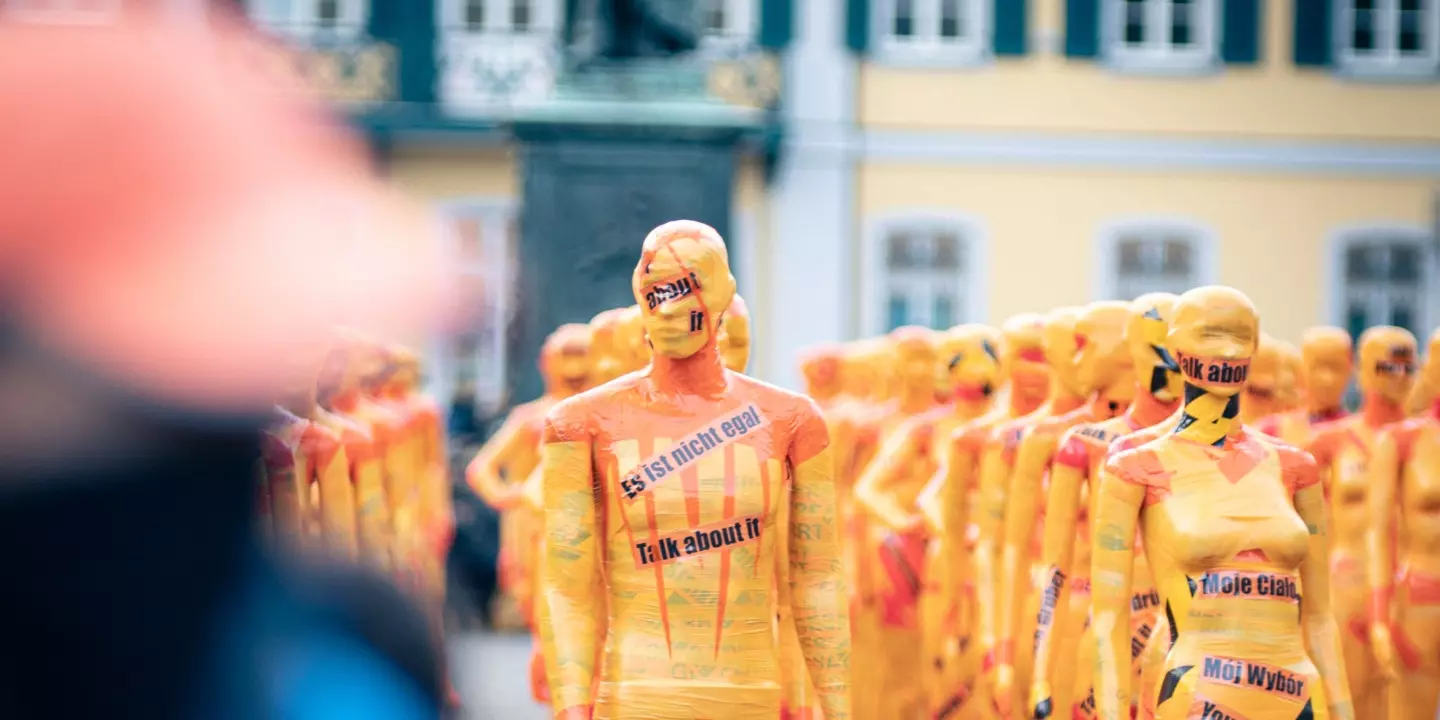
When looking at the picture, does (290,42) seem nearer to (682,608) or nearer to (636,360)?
(682,608)

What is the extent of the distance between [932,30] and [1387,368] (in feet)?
55.8

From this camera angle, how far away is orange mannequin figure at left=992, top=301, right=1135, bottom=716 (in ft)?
23.0

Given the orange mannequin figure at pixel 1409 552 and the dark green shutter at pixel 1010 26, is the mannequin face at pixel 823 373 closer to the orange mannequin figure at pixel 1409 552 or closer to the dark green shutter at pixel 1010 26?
the orange mannequin figure at pixel 1409 552

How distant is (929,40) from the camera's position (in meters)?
25.3

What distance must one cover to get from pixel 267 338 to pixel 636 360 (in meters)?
5.98

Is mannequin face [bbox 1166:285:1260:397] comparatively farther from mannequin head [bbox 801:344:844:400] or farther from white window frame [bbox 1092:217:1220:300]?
white window frame [bbox 1092:217:1220:300]

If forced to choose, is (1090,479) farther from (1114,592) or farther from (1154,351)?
(1114,592)

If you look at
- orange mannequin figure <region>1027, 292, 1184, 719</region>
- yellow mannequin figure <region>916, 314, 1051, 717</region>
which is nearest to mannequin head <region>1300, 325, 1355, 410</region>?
yellow mannequin figure <region>916, 314, 1051, 717</region>

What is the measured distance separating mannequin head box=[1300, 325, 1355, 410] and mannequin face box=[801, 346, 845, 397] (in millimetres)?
4044

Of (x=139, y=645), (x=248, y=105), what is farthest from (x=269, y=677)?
(x=248, y=105)

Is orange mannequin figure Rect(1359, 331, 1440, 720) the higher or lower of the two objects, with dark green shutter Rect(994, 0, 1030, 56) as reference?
lower

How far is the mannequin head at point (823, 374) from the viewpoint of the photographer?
12930 millimetres

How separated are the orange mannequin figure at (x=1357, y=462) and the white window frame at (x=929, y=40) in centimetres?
1646

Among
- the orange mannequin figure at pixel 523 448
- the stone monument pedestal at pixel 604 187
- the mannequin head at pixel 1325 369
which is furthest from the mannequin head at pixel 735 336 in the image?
the stone monument pedestal at pixel 604 187
